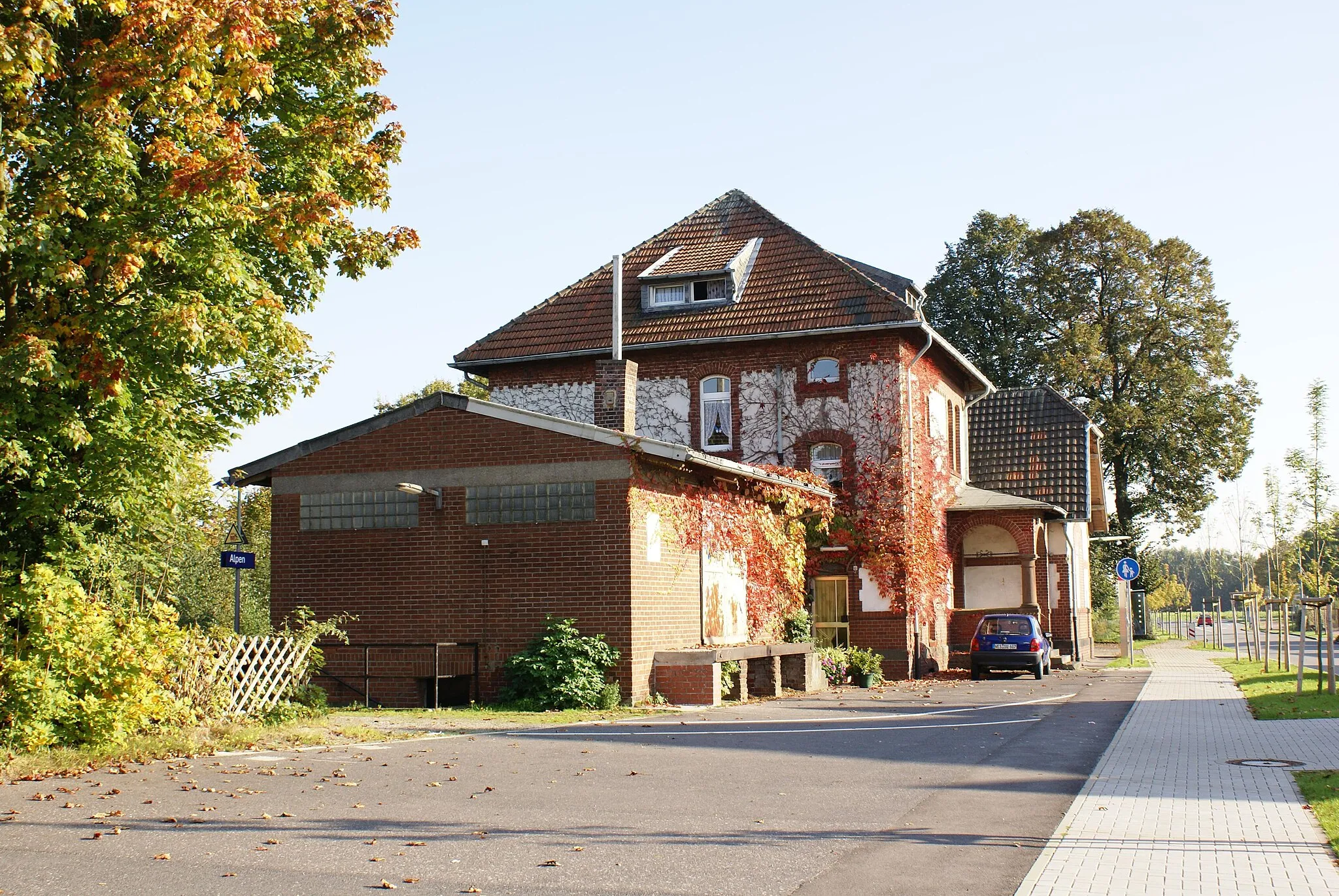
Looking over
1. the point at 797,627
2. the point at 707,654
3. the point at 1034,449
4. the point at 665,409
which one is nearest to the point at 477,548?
the point at 707,654

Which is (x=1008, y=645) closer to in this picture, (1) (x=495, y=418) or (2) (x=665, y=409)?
(2) (x=665, y=409)

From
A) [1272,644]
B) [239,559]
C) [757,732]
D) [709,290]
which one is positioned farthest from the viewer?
[1272,644]

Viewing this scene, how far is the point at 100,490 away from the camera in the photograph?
1340 cm

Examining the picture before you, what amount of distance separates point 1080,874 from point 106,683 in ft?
30.6

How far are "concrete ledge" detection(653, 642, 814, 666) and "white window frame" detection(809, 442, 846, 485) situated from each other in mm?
8557

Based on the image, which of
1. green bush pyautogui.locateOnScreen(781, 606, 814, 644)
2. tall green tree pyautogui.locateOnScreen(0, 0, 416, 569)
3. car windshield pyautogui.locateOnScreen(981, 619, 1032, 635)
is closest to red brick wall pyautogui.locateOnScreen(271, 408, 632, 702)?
tall green tree pyautogui.locateOnScreen(0, 0, 416, 569)

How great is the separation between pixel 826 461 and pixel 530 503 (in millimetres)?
12157

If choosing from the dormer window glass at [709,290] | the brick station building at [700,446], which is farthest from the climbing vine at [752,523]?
the dormer window glass at [709,290]

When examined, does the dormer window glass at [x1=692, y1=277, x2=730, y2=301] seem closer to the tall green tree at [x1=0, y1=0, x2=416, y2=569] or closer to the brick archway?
the brick archway

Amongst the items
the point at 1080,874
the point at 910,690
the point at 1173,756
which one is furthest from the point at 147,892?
the point at 910,690

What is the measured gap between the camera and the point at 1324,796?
405 inches

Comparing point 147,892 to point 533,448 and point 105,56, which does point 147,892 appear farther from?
point 533,448

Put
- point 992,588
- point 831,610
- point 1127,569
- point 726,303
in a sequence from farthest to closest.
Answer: point 992,588 < point 1127,569 < point 726,303 < point 831,610

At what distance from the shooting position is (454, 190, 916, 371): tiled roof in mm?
30797
